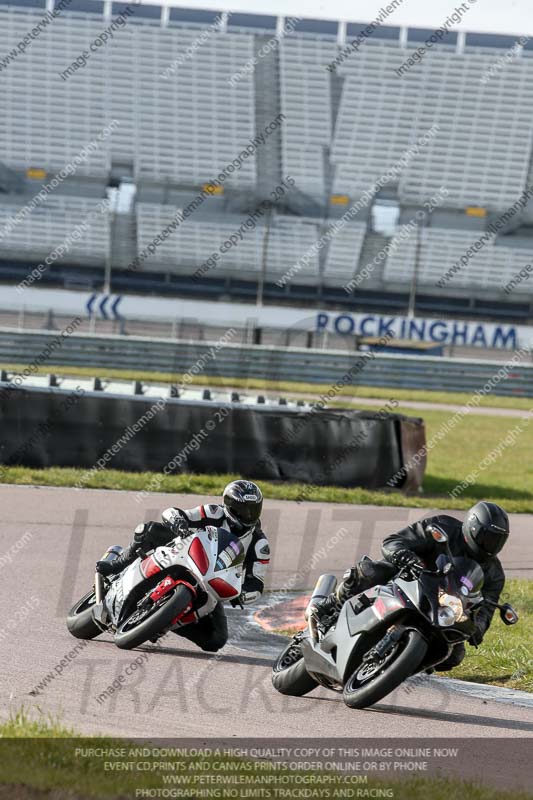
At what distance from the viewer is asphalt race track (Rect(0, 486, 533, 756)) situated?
5727mm

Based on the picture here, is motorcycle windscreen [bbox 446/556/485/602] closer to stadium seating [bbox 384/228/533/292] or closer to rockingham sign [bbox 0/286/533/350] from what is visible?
rockingham sign [bbox 0/286/533/350]

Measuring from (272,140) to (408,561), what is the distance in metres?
49.9

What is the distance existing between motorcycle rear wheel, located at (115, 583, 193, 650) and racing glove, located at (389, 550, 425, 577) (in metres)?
1.37

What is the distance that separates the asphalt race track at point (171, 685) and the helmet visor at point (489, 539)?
3.13ft

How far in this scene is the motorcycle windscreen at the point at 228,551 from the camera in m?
6.94

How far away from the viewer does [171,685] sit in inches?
255

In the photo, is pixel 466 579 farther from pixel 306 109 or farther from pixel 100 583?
pixel 306 109

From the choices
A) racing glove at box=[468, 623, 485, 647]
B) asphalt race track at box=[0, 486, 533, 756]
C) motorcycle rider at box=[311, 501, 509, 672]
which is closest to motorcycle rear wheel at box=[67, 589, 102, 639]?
asphalt race track at box=[0, 486, 533, 756]

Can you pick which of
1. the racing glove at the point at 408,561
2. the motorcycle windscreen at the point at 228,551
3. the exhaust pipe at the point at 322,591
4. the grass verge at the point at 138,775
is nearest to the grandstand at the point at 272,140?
the motorcycle windscreen at the point at 228,551

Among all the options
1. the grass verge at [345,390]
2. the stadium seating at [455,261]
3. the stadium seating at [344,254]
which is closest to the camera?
the grass verge at [345,390]

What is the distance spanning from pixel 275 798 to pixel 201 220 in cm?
4784

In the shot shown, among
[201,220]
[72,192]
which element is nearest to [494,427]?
[201,220]

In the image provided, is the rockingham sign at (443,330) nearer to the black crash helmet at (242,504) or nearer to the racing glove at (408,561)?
the black crash helmet at (242,504)

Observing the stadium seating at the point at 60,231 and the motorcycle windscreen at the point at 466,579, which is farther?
the stadium seating at the point at 60,231
